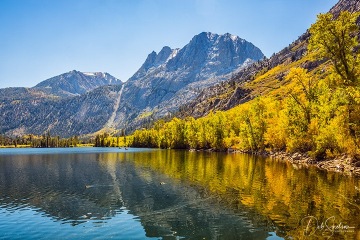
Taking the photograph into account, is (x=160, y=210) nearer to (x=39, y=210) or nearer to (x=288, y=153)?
(x=39, y=210)

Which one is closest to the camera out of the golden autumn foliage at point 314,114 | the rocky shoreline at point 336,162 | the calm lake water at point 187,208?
the calm lake water at point 187,208

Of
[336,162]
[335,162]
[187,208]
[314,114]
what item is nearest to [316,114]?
[314,114]

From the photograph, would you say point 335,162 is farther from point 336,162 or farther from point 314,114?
point 314,114

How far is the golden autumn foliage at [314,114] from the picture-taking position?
50250mm

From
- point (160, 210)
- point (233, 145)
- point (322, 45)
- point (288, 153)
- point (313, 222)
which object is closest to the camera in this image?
point (313, 222)

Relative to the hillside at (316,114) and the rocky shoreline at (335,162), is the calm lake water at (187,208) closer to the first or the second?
the rocky shoreline at (335,162)

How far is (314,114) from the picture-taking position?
283ft

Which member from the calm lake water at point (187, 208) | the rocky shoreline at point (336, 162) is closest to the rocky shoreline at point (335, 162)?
the rocky shoreline at point (336, 162)

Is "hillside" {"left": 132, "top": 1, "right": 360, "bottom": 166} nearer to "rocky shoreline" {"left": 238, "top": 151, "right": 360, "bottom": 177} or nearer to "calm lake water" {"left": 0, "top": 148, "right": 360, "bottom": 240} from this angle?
"rocky shoreline" {"left": 238, "top": 151, "right": 360, "bottom": 177}

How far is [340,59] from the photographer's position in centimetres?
5178

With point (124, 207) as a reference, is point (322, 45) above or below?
above

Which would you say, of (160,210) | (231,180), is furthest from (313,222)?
(231,180)

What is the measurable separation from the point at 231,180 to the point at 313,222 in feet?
97.0

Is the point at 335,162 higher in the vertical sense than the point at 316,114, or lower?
lower
